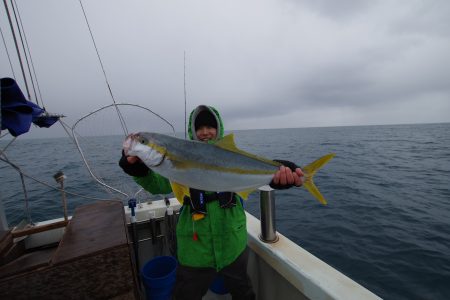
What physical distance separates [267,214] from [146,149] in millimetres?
2379

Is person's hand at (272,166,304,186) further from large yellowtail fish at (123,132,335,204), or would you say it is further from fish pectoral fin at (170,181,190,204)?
fish pectoral fin at (170,181,190,204)

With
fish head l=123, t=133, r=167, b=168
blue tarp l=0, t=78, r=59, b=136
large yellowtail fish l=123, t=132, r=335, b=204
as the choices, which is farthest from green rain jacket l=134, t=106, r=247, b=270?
blue tarp l=0, t=78, r=59, b=136

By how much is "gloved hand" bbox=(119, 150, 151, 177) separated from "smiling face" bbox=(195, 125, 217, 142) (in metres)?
1.08

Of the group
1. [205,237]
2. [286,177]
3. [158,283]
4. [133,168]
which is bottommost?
[158,283]

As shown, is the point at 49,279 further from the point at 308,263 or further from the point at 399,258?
the point at 399,258

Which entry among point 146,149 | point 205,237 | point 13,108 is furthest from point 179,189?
point 13,108

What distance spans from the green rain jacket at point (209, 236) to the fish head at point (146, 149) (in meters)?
0.86

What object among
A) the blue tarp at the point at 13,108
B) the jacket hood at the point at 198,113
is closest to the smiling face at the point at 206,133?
the jacket hood at the point at 198,113

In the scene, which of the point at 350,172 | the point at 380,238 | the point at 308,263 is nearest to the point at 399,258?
the point at 380,238

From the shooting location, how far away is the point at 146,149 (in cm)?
269

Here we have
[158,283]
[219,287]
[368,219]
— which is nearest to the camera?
[158,283]

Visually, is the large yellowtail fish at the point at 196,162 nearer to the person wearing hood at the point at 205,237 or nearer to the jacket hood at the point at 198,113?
the person wearing hood at the point at 205,237

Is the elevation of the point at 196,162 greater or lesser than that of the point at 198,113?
lesser

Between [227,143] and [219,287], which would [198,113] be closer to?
[227,143]
